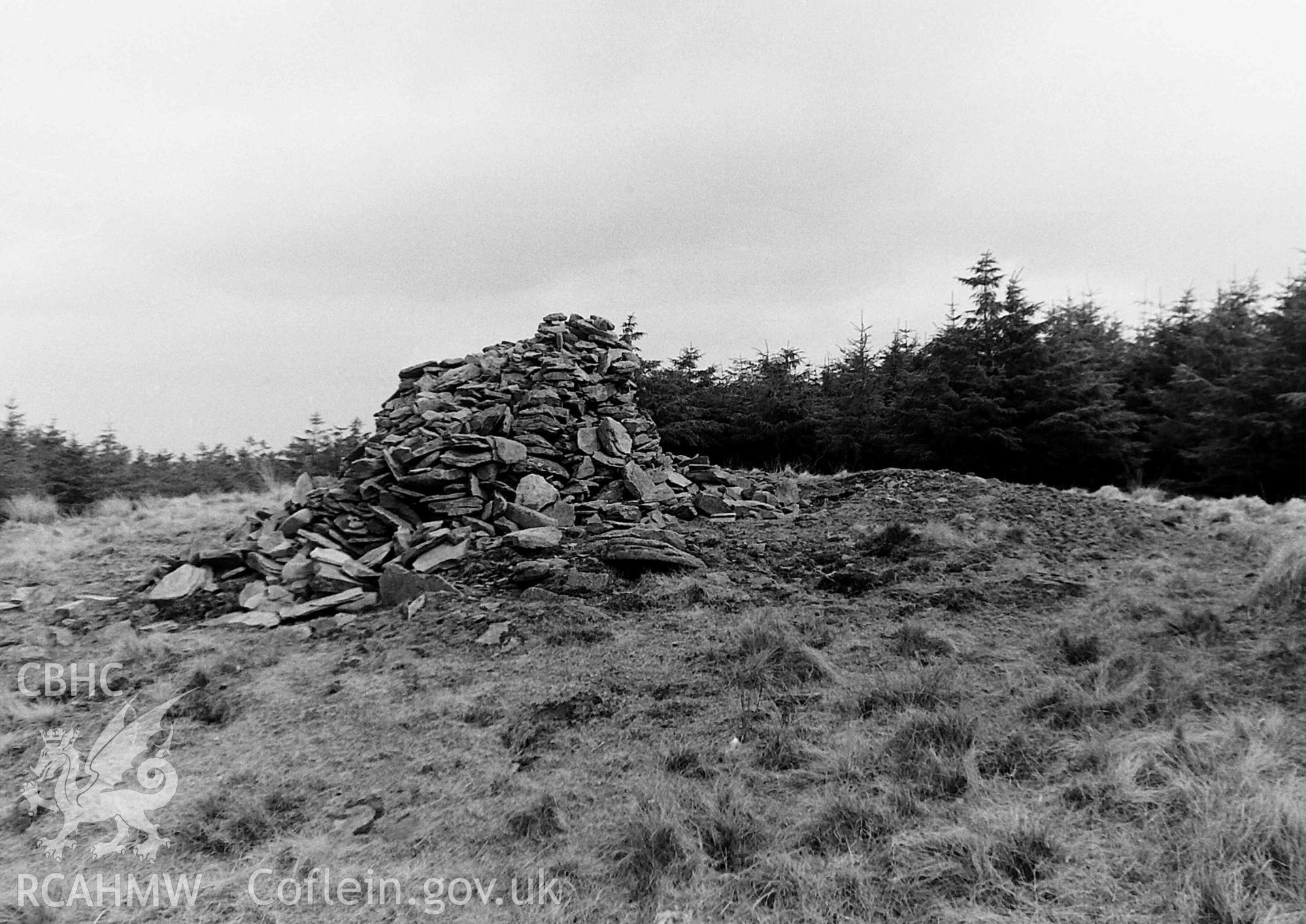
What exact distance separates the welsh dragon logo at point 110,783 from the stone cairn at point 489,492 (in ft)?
7.82

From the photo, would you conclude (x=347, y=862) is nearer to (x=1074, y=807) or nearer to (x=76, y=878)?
(x=76, y=878)

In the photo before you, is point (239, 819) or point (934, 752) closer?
point (934, 752)

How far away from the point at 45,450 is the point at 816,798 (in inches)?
1102

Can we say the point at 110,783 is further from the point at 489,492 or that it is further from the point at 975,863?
the point at 975,863

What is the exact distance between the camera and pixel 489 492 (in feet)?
33.8

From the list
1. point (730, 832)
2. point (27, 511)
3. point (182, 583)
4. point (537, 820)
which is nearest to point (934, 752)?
point (730, 832)

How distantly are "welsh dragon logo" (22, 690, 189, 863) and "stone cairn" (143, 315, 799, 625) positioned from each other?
Result: 7.82 feet

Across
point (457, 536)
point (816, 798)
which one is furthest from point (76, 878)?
point (457, 536)

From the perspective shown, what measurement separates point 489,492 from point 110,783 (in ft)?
19.1

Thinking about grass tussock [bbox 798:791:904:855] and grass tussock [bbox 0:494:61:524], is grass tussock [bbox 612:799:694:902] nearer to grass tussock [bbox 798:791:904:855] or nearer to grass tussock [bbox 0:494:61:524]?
grass tussock [bbox 798:791:904:855]

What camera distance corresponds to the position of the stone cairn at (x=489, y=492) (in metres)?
9.01

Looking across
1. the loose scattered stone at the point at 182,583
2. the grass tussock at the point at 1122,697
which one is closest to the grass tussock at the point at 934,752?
the grass tussock at the point at 1122,697

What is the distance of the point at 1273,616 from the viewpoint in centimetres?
589

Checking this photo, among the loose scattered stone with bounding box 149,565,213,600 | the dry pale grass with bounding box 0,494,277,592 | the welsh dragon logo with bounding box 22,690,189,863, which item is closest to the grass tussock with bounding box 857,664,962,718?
the welsh dragon logo with bounding box 22,690,189,863
